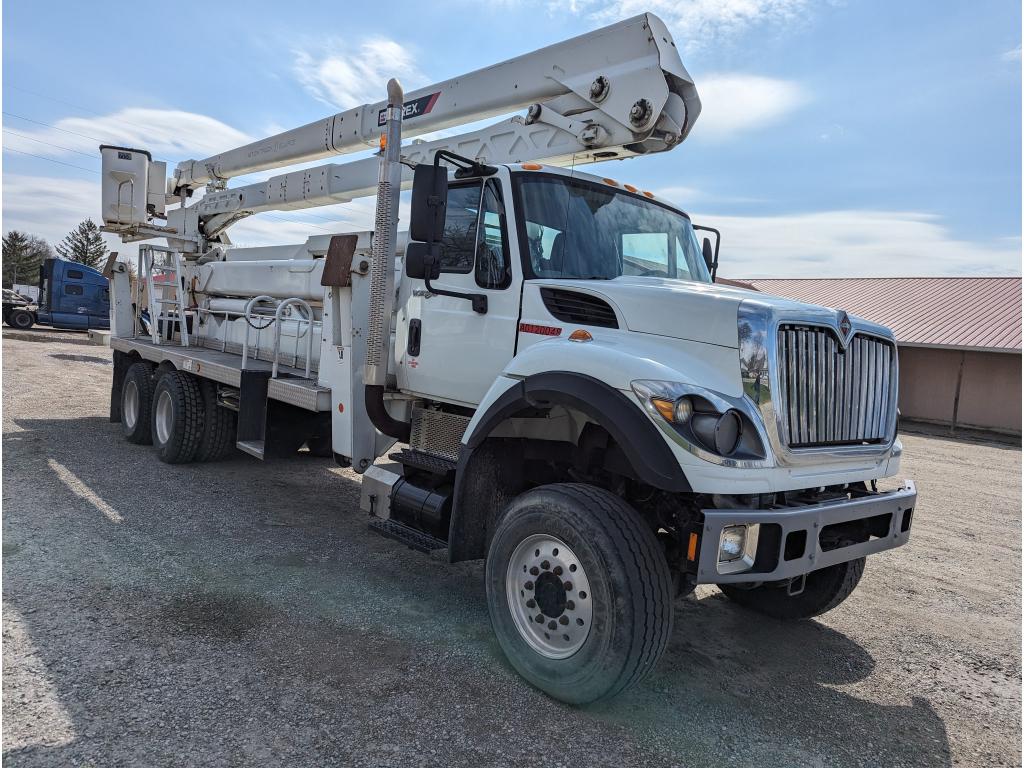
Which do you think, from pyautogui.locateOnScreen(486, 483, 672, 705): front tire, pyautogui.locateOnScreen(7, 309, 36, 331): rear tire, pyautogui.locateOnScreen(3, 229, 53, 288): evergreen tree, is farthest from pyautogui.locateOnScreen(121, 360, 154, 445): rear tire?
pyautogui.locateOnScreen(3, 229, 53, 288): evergreen tree

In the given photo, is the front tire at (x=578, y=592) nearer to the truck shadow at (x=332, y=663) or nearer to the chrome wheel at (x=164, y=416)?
the truck shadow at (x=332, y=663)

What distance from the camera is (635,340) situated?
351 cm

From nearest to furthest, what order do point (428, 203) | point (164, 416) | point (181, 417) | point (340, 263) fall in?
point (428, 203) → point (340, 263) → point (181, 417) → point (164, 416)

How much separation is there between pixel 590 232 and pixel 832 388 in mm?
1609

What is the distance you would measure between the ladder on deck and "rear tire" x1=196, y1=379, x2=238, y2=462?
145 cm

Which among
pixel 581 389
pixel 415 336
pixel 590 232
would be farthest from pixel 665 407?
pixel 415 336

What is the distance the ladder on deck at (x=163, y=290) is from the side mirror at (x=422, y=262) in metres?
5.62

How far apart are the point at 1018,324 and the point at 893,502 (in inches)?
743

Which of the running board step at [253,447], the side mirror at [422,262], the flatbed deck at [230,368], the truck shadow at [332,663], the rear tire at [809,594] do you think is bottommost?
the truck shadow at [332,663]

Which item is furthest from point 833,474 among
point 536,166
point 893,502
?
point 536,166

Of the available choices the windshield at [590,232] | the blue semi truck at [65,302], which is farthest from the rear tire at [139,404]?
the blue semi truck at [65,302]

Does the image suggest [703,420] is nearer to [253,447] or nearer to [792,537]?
[792,537]

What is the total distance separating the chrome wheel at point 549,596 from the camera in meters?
3.28

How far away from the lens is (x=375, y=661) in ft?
11.9
